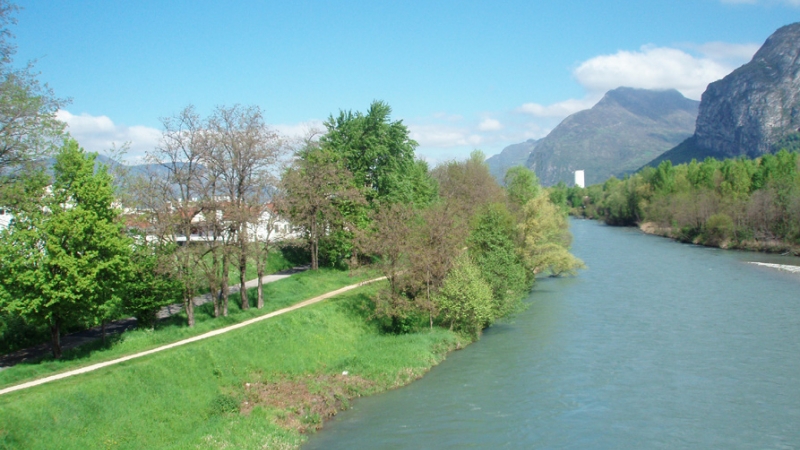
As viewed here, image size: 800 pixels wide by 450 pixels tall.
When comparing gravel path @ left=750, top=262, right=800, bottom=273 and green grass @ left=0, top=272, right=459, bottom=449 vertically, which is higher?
gravel path @ left=750, top=262, right=800, bottom=273

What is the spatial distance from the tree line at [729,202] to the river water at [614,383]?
2980cm

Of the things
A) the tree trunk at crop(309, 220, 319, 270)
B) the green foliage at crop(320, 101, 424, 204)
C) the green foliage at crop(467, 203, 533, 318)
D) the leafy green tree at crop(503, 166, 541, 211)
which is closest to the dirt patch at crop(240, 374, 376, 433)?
the green foliage at crop(467, 203, 533, 318)

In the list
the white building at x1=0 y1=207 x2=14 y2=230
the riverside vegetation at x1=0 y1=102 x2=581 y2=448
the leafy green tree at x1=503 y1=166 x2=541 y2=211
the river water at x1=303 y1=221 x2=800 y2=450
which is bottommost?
the river water at x1=303 y1=221 x2=800 y2=450

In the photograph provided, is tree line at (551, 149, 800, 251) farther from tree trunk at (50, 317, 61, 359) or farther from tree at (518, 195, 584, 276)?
tree trunk at (50, 317, 61, 359)

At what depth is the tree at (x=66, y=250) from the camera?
2242cm

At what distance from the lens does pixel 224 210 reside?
3059 cm

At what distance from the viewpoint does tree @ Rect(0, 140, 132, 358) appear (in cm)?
2242

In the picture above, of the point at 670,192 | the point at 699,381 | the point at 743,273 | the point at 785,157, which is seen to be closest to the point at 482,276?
the point at 699,381

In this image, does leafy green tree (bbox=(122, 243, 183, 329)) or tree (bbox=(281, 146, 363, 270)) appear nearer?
leafy green tree (bbox=(122, 243, 183, 329))

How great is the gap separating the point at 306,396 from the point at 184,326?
8.73 meters

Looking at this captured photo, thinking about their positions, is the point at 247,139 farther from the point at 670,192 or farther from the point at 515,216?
the point at 670,192

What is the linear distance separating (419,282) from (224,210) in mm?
11966

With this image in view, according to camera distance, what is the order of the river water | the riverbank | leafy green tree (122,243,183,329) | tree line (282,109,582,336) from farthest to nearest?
the riverbank < tree line (282,109,582,336) < leafy green tree (122,243,183,329) < the river water

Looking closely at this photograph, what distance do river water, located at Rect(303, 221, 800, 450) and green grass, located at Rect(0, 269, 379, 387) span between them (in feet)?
31.1
